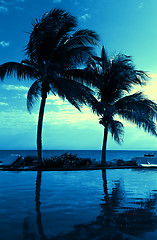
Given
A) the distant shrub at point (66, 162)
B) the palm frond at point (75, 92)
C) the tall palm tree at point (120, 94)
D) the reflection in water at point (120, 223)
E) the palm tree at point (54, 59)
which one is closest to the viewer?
the reflection in water at point (120, 223)

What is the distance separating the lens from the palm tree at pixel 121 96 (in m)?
14.2

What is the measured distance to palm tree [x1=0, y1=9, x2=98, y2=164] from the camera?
12.4m

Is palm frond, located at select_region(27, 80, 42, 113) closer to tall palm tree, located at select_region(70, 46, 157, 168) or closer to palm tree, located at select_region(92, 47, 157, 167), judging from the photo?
tall palm tree, located at select_region(70, 46, 157, 168)

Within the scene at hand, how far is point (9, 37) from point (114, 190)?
1005 centimetres

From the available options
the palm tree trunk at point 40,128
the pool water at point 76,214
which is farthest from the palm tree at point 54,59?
the pool water at point 76,214

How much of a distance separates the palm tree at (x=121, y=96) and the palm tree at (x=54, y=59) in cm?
146

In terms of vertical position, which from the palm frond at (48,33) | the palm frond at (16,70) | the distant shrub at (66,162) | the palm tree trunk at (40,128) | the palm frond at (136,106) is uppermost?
the palm frond at (48,33)

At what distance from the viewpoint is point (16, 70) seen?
41.0ft

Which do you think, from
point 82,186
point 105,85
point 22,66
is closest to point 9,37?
point 22,66

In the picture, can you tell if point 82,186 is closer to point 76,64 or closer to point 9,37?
point 76,64

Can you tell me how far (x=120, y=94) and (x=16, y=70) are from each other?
650cm

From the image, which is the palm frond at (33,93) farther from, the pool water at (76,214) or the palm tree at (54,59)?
the pool water at (76,214)

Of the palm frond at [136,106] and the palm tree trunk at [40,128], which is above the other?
the palm frond at [136,106]

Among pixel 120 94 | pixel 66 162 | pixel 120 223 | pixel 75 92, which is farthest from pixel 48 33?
pixel 120 223
